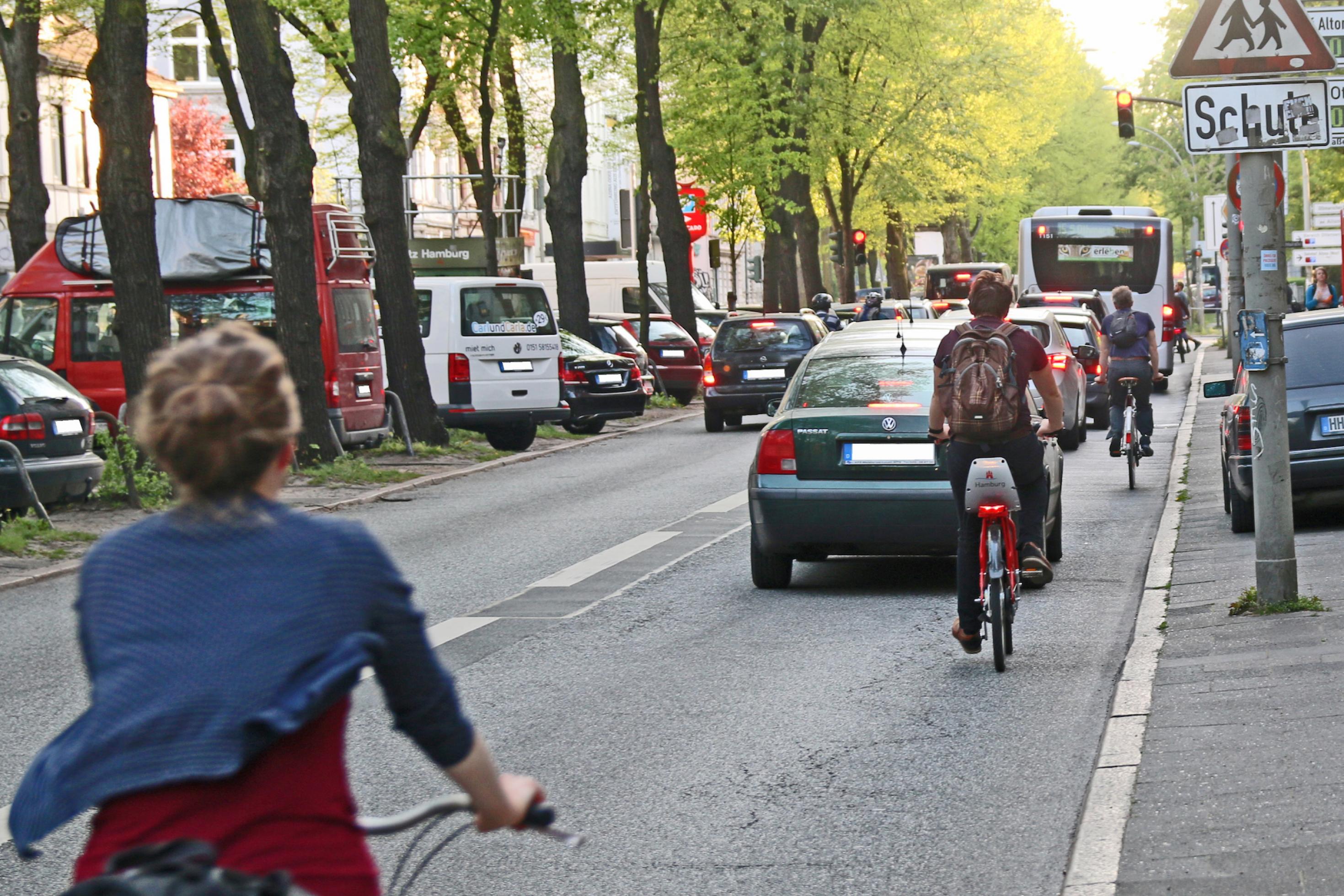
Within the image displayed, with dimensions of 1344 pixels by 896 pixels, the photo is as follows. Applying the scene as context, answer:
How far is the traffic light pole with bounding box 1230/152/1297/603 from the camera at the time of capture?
376 inches

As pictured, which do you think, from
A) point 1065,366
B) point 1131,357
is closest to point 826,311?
point 1065,366

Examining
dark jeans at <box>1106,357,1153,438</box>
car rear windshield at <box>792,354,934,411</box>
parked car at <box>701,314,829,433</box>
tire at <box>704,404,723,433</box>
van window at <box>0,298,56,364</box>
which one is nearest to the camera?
car rear windshield at <box>792,354,934,411</box>

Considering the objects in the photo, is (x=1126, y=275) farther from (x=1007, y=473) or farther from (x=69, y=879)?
(x=69, y=879)

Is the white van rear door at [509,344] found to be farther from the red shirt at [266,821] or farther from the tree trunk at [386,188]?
the red shirt at [266,821]

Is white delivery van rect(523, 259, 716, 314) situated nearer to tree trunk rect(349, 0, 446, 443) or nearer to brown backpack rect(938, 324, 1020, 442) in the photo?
tree trunk rect(349, 0, 446, 443)

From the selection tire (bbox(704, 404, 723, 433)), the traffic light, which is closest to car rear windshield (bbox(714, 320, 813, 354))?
tire (bbox(704, 404, 723, 433))

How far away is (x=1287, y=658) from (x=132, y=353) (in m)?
13.0

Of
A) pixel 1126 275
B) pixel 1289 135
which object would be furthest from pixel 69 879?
pixel 1126 275

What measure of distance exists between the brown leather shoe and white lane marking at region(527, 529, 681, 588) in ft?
12.4

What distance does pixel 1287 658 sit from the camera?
330 inches

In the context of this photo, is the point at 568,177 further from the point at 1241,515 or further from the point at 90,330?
the point at 1241,515

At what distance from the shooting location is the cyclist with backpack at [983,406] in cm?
900

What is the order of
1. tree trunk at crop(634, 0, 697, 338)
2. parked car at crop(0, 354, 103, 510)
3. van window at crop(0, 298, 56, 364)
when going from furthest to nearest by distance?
tree trunk at crop(634, 0, 697, 338), van window at crop(0, 298, 56, 364), parked car at crop(0, 354, 103, 510)

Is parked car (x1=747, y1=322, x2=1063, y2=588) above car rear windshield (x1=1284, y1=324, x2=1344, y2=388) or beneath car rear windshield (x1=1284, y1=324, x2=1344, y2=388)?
beneath
